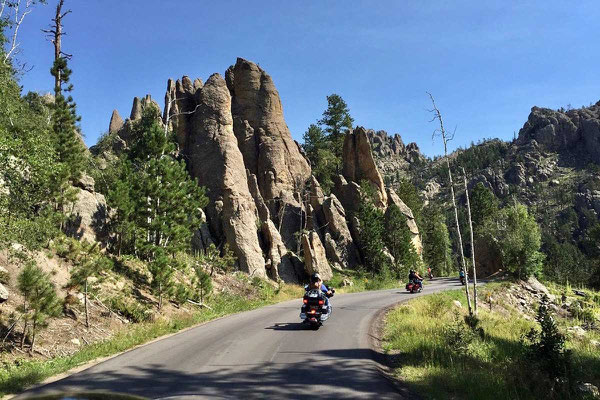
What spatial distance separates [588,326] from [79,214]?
32954 mm

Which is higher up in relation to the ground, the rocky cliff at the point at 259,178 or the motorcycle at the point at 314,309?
the rocky cliff at the point at 259,178

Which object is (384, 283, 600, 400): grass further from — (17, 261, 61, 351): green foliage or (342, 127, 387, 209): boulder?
(342, 127, 387, 209): boulder

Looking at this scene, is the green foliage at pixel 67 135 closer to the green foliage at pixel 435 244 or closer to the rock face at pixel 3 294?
the rock face at pixel 3 294

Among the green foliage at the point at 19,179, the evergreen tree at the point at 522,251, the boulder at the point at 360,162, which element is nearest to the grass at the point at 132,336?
the green foliage at the point at 19,179

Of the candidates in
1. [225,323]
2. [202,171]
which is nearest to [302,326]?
[225,323]

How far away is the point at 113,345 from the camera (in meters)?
11.8

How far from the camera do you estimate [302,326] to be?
1393 cm

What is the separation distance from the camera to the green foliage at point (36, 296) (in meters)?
10.4

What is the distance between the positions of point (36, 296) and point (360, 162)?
172 ft

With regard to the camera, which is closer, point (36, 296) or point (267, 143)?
point (36, 296)

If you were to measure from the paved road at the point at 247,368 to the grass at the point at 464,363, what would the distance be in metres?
0.86

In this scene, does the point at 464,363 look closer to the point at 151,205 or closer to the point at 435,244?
the point at 151,205

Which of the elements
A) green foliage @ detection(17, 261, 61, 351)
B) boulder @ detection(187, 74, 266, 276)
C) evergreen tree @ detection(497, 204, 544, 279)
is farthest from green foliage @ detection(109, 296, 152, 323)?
evergreen tree @ detection(497, 204, 544, 279)

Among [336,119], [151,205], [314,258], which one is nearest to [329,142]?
[336,119]
